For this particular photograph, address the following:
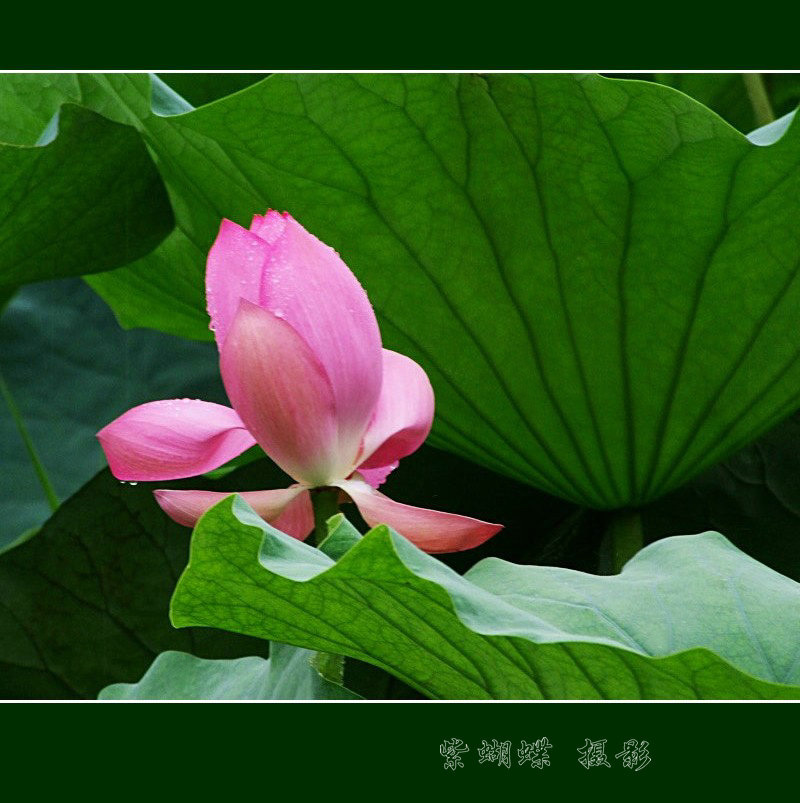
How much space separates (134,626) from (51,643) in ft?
0.19

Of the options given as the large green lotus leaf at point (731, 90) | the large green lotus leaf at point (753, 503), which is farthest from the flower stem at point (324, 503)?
the large green lotus leaf at point (731, 90)

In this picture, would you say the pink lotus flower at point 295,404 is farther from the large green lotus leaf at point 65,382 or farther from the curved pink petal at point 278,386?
the large green lotus leaf at point 65,382

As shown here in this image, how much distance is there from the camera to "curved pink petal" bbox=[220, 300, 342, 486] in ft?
1.27

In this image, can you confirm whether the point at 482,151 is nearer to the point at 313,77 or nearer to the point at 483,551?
the point at 313,77

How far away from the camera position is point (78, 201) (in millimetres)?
695

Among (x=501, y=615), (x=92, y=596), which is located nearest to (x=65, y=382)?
(x=92, y=596)

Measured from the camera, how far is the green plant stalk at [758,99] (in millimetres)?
759

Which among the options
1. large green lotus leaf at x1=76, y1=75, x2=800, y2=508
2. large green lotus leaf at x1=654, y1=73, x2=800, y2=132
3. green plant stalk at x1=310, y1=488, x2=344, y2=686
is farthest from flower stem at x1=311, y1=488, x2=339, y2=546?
large green lotus leaf at x1=654, y1=73, x2=800, y2=132

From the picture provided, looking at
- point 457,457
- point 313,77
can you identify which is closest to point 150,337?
point 457,457

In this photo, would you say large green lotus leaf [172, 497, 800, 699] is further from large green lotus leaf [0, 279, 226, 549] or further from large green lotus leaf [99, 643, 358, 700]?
large green lotus leaf [0, 279, 226, 549]

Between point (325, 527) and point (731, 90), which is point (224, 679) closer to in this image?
point (325, 527)

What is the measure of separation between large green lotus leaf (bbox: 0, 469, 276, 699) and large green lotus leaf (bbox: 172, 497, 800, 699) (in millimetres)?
373

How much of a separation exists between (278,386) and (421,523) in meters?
0.08

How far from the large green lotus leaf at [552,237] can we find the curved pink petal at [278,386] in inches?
7.5
